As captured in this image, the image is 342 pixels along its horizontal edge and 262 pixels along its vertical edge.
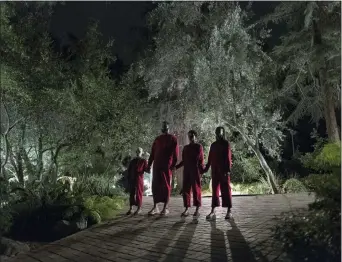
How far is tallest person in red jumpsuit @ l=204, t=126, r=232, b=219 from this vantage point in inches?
299

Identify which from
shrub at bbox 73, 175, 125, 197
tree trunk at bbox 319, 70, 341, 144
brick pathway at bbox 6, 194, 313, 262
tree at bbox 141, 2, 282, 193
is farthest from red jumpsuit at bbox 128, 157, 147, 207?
tree trunk at bbox 319, 70, 341, 144

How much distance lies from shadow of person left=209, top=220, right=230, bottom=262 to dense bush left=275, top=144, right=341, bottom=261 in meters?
0.93

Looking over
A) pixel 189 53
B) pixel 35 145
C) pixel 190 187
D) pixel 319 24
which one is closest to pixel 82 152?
pixel 35 145

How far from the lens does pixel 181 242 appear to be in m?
6.09

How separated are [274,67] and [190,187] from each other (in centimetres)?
702

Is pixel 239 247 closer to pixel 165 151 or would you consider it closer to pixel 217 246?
pixel 217 246

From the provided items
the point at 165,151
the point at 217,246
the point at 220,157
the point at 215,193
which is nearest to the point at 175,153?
the point at 165,151

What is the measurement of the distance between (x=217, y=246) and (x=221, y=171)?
2217 mm

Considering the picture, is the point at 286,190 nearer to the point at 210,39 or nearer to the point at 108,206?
the point at 210,39

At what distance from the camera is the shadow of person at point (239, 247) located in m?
4.91

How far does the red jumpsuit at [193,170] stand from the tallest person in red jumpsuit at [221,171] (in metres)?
0.36

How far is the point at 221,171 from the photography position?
25.2ft

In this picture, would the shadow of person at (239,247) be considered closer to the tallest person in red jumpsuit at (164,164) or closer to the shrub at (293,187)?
the tallest person in red jumpsuit at (164,164)

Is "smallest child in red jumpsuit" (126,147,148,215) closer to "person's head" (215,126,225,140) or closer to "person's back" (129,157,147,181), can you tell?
"person's back" (129,157,147,181)
